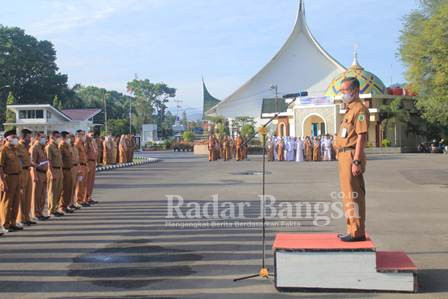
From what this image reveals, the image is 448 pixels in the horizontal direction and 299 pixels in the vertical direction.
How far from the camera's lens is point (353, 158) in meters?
5.82

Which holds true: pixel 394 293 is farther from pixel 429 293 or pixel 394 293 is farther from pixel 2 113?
pixel 2 113

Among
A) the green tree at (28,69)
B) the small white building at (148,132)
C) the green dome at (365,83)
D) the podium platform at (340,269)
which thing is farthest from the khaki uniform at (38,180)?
the small white building at (148,132)

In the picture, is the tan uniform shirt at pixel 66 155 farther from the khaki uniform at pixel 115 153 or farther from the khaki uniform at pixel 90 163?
the khaki uniform at pixel 115 153

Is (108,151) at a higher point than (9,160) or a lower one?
lower

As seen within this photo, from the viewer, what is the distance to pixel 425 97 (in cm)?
3042

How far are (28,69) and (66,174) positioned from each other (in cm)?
6488

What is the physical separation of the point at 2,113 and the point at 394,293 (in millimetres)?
67388

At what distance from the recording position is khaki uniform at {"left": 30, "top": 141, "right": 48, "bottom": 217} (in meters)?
10.4

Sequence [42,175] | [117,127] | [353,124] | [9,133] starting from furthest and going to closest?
[117,127] < [42,175] < [9,133] < [353,124]

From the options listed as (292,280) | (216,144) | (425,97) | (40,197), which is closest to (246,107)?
(216,144)

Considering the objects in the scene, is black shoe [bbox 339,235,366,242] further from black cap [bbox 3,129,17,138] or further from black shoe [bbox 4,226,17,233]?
black cap [bbox 3,129,17,138]

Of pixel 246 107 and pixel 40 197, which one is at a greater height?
pixel 246 107

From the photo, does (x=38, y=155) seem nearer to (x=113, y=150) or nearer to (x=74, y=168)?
(x=74, y=168)

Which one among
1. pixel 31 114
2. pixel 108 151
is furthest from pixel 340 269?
pixel 31 114
